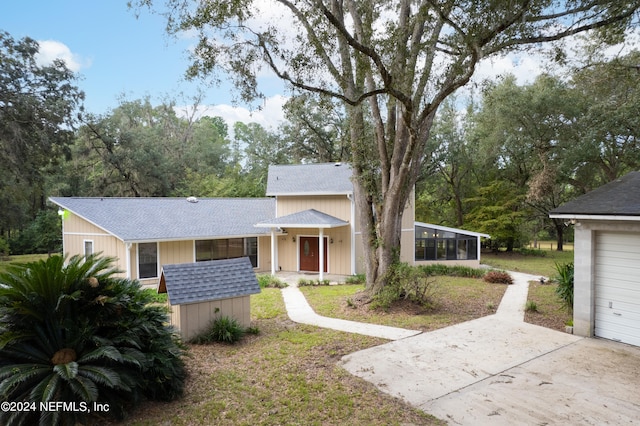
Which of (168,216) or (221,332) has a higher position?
(168,216)

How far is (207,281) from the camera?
7523 millimetres

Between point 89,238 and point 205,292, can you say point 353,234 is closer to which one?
point 205,292

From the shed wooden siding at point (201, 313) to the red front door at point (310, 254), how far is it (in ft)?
31.4

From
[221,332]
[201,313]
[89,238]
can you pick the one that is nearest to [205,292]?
[201,313]

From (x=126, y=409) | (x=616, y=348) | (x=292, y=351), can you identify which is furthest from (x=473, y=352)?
(x=126, y=409)

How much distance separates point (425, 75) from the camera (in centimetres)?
860

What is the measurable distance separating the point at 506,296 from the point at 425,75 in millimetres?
7798

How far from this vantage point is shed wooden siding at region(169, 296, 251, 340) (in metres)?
7.05

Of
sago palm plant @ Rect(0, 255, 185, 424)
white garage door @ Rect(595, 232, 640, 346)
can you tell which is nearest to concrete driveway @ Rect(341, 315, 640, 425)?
white garage door @ Rect(595, 232, 640, 346)

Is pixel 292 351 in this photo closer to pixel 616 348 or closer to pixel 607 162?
pixel 616 348

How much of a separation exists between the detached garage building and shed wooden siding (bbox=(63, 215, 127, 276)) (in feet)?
45.8

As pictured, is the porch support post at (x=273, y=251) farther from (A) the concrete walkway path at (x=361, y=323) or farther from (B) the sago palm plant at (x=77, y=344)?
(B) the sago palm plant at (x=77, y=344)

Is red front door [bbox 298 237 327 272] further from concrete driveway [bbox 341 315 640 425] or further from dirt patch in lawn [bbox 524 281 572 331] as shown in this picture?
concrete driveway [bbox 341 315 640 425]

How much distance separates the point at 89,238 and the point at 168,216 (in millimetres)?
3142
